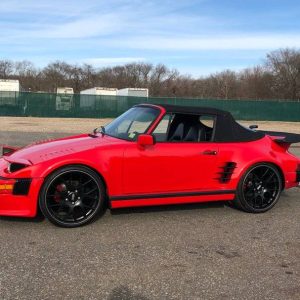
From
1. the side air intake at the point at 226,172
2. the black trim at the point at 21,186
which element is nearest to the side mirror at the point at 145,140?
the side air intake at the point at 226,172

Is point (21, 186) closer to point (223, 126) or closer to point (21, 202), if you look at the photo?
point (21, 202)

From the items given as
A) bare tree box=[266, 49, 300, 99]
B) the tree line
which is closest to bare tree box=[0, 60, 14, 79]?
the tree line

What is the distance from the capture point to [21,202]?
5102 millimetres

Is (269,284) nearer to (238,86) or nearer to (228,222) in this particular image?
(228,222)

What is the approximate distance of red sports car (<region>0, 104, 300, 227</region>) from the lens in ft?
17.0

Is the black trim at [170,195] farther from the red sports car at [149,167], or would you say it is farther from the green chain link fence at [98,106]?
the green chain link fence at [98,106]

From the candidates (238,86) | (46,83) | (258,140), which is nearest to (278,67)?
(238,86)

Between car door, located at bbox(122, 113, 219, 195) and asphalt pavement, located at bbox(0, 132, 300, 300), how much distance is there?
0.43m

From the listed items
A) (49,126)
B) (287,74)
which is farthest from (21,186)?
(287,74)

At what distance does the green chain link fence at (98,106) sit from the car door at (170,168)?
36905mm

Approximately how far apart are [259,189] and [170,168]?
143 cm

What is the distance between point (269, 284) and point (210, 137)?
8.41 feet

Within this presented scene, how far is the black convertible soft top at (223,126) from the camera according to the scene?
617 centimetres

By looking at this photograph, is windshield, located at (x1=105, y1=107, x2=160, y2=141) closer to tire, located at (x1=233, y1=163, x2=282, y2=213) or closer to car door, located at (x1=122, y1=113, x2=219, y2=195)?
car door, located at (x1=122, y1=113, x2=219, y2=195)
